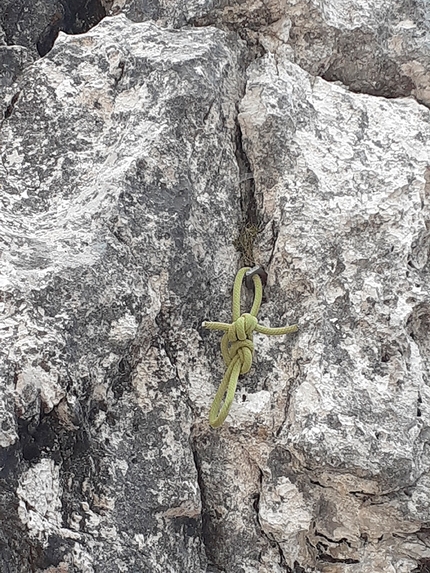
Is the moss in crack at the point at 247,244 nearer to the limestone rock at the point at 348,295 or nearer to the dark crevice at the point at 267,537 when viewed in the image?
the limestone rock at the point at 348,295

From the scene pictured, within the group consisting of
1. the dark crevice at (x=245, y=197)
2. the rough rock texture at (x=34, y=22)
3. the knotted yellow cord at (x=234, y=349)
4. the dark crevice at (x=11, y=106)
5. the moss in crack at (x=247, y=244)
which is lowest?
the knotted yellow cord at (x=234, y=349)

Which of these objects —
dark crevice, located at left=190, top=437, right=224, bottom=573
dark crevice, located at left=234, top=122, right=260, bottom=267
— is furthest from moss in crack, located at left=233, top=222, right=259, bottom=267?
dark crevice, located at left=190, top=437, right=224, bottom=573

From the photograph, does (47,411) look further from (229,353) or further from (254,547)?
(254,547)

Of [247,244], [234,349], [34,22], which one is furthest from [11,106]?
[234,349]

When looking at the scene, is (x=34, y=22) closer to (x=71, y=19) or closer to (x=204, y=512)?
(x=71, y=19)

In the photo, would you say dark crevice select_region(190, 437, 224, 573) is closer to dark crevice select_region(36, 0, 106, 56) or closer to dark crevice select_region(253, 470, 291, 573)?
dark crevice select_region(253, 470, 291, 573)

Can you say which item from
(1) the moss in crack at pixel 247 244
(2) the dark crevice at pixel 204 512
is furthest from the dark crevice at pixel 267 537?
(1) the moss in crack at pixel 247 244
